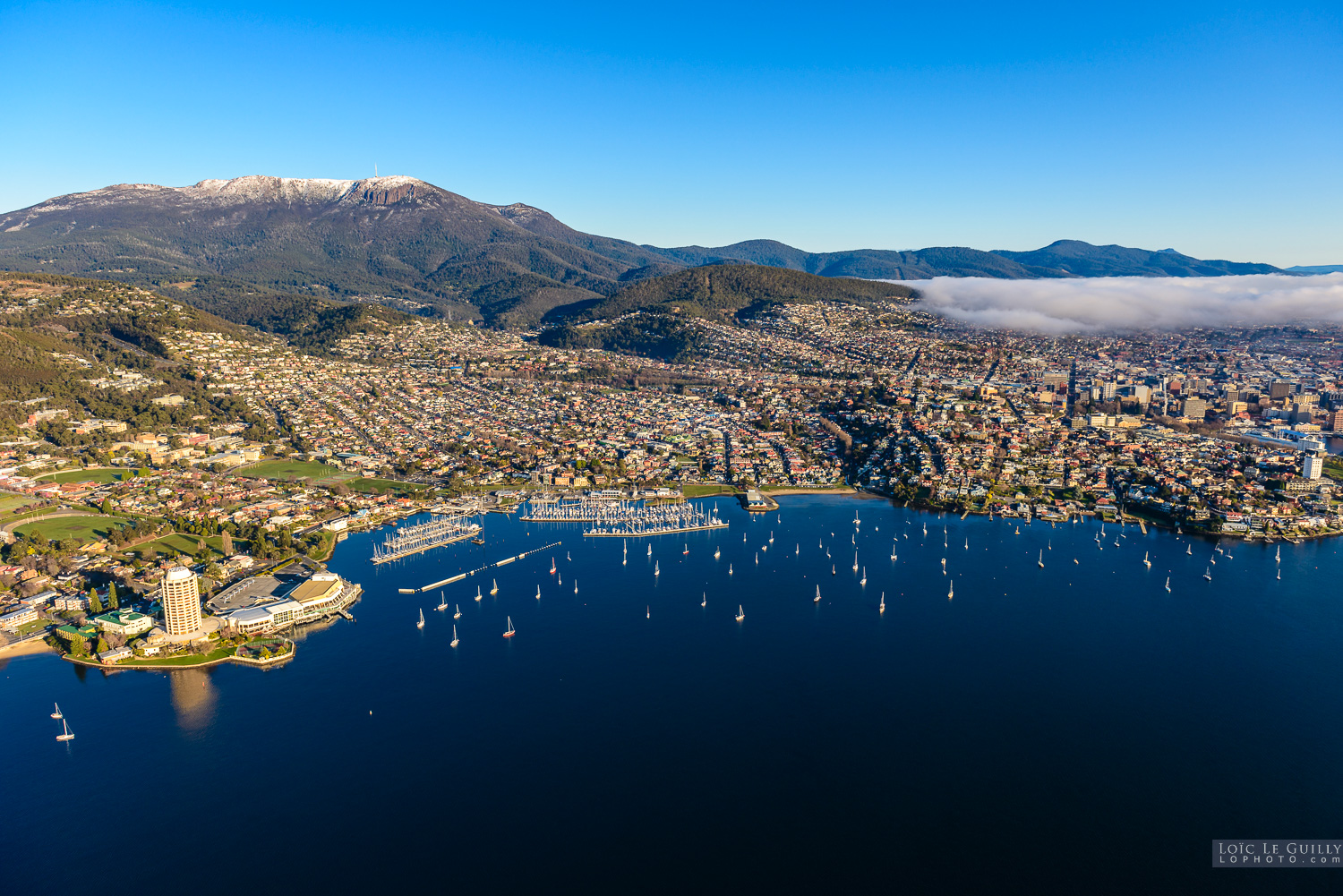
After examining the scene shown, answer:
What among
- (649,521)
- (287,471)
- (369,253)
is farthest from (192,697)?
(369,253)

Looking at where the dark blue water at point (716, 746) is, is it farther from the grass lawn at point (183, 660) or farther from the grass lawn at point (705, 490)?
the grass lawn at point (705, 490)

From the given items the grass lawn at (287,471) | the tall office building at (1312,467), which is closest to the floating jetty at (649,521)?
the grass lawn at (287,471)

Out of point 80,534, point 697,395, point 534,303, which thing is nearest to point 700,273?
point 534,303

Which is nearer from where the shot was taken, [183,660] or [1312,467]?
[183,660]

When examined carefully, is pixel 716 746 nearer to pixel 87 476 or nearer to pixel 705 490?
pixel 705 490

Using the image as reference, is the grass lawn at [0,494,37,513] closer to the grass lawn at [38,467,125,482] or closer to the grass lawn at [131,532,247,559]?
the grass lawn at [38,467,125,482]

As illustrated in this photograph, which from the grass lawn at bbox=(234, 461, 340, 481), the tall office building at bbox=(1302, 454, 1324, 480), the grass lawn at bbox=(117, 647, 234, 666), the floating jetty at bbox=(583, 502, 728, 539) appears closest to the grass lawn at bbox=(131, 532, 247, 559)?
the grass lawn at bbox=(117, 647, 234, 666)
